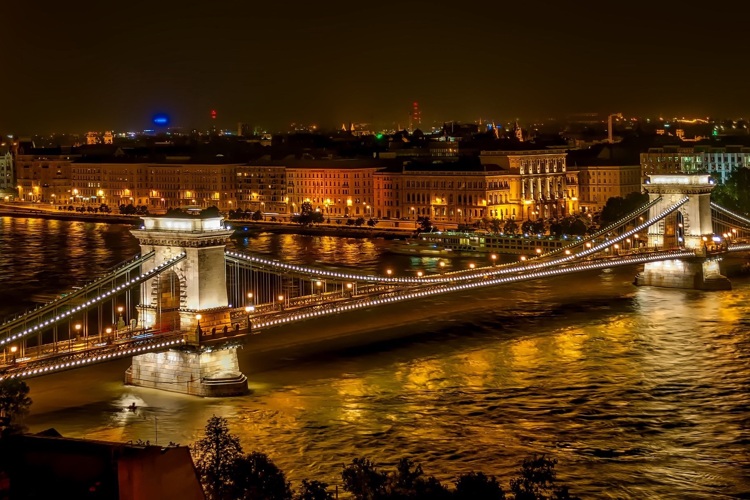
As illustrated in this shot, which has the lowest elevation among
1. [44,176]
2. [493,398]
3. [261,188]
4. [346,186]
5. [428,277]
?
[493,398]

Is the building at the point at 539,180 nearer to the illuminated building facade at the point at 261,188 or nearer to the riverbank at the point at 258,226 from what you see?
the riverbank at the point at 258,226

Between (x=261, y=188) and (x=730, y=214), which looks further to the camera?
(x=261, y=188)

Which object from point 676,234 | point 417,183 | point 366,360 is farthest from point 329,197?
point 366,360

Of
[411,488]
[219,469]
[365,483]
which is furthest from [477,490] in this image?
[219,469]

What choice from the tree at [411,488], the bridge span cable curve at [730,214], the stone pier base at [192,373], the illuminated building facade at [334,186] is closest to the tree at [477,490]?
the tree at [411,488]

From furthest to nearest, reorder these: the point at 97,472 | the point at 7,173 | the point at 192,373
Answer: the point at 7,173 → the point at 192,373 → the point at 97,472

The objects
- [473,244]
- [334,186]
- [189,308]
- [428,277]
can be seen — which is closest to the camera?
[189,308]

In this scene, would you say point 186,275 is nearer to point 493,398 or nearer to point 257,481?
point 493,398
